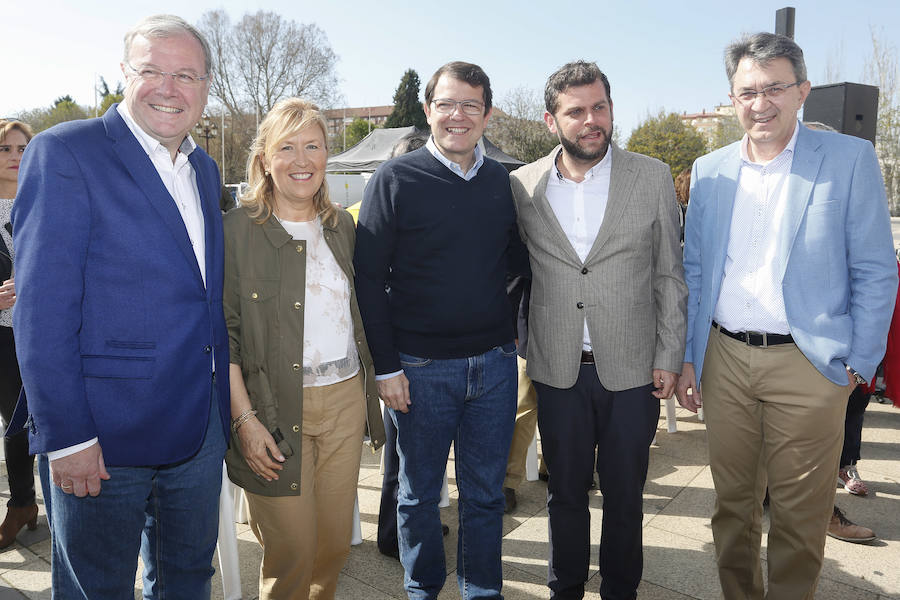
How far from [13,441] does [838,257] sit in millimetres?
4022

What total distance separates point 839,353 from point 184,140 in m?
2.43

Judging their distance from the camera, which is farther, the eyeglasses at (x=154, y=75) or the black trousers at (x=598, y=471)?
the black trousers at (x=598, y=471)

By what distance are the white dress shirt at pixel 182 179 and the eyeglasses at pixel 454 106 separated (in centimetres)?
97

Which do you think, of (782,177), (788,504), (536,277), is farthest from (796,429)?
(536,277)

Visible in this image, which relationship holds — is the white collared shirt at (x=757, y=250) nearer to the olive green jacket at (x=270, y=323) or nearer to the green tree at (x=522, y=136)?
the olive green jacket at (x=270, y=323)

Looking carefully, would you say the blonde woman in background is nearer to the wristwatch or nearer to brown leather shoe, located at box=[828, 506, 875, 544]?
the wristwatch

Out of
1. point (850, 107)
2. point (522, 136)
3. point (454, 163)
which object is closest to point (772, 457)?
point (454, 163)

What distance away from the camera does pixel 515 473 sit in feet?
12.2

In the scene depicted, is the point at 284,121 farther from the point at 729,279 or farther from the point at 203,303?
the point at 729,279

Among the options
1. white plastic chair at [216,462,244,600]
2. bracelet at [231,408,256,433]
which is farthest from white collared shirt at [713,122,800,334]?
white plastic chair at [216,462,244,600]

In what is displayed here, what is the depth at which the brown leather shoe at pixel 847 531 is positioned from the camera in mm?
3232

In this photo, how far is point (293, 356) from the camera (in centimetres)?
217

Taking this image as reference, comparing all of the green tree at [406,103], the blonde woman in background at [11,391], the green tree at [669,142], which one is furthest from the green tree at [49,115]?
the blonde woman in background at [11,391]

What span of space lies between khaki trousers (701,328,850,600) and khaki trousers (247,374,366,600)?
4.95 feet
